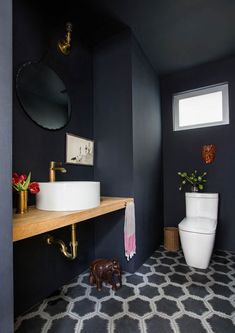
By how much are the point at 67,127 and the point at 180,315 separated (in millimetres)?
1688

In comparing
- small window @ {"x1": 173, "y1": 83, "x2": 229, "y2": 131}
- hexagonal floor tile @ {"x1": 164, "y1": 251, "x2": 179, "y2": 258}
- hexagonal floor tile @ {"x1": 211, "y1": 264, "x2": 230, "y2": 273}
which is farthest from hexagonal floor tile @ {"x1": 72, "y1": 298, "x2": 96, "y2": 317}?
small window @ {"x1": 173, "y1": 83, "x2": 229, "y2": 131}

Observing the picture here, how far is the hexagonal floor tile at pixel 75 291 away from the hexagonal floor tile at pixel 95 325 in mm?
294

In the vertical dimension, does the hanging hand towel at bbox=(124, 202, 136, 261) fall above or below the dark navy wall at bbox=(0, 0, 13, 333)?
below

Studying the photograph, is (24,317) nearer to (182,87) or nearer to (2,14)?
(2,14)

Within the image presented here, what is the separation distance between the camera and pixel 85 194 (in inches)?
47.9

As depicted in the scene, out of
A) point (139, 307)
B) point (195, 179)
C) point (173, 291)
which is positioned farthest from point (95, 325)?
point (195, 179)

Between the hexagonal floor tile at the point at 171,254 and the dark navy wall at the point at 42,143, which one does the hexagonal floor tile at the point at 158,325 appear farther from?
the hexagonal floor tile at the point at 171,254

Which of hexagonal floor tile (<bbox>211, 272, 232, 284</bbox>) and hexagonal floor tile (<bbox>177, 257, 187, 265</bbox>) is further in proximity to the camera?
hexagonal floor tile (<bbox>177, 257, 187, 265</bbox>)

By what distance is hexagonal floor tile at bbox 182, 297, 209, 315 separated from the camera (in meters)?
1.34

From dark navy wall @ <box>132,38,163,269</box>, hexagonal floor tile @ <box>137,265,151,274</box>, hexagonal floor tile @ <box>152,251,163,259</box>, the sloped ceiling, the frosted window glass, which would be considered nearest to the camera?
the sloped ceiling

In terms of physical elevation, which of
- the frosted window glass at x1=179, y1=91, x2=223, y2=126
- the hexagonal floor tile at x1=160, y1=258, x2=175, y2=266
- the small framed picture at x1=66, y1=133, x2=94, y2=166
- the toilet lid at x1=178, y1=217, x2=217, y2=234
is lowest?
the hexagonal floor tile at x1=160, y1=258, x2=175, y2=266

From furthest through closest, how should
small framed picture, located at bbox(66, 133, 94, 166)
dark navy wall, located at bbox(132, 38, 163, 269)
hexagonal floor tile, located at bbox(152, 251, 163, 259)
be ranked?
hexagonal floor tile, located at bbox(152, 251, 163, 259)
dark navy wall, located at bbox(132, 38, 163, 269)
small framed picture, located at bbox(66, 133, 94, 166)

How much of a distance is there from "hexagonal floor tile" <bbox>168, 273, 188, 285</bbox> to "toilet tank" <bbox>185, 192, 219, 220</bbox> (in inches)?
29.8

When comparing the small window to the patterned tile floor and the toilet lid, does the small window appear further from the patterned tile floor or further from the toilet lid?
the patterned tile floor
